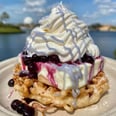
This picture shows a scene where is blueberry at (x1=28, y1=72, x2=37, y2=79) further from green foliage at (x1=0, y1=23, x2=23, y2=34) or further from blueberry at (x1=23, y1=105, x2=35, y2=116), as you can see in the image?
green foliage at (x1=0, y1=23, x2=23, y2=34)

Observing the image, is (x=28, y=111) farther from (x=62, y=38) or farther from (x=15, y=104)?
(x=62, y=38)

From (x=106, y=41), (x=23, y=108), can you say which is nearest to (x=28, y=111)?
(x=23, y=108)

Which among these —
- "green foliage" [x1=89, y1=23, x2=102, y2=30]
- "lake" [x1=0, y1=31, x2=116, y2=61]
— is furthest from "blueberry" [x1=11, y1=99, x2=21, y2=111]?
"green foliage" [x1=89, y1=23, x2=102, y2=30]

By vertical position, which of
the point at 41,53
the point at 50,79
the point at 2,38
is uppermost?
the point at 41,53

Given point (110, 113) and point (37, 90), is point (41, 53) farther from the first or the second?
point (110, 113)

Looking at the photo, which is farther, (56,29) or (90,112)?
(56,29)

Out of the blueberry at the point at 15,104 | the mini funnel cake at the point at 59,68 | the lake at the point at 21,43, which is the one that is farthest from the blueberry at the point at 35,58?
the lake at the point at 21,43

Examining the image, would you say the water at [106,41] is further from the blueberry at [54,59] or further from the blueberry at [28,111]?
the blueberry at [28,111]

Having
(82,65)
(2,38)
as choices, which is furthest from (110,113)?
(2,38)
